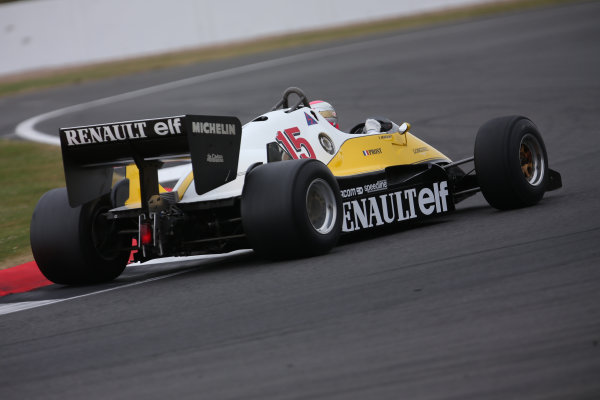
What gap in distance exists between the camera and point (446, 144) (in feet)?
46.9

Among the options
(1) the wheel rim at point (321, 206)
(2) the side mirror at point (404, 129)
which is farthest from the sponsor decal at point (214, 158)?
(2) the side mirror at point (404, 129)

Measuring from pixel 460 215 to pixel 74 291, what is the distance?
368cm

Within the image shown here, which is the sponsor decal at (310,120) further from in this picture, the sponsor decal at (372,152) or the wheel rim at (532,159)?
the wheel rim at (532,159)

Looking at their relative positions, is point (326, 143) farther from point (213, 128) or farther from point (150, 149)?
point (150, 149)

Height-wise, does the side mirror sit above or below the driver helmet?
below

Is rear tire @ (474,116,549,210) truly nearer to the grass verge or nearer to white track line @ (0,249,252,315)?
white track line @ (0,249,252,315)

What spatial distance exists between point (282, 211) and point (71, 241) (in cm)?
178

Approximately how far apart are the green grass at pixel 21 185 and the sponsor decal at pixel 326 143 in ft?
Answer: 10.0

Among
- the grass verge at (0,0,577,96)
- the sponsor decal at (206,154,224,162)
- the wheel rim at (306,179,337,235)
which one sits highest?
the grass verge at (0,0,577,96)

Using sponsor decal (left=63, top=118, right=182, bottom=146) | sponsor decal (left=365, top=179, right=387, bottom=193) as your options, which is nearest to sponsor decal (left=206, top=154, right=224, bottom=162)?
sponsor decal (left=63, top=118, right=182, bottom=146)

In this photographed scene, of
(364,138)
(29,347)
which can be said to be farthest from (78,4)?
(29,347)

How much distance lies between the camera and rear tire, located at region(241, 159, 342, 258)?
7.53 metres

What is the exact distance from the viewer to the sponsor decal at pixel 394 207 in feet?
28.2

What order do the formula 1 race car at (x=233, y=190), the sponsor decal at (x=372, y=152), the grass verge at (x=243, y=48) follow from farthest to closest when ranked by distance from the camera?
1. the grass verge at (x=243, y=48)
2. the sponsor decal at (x=372, y=152)
3. the formula 1 race car at (x=233, y=190)
